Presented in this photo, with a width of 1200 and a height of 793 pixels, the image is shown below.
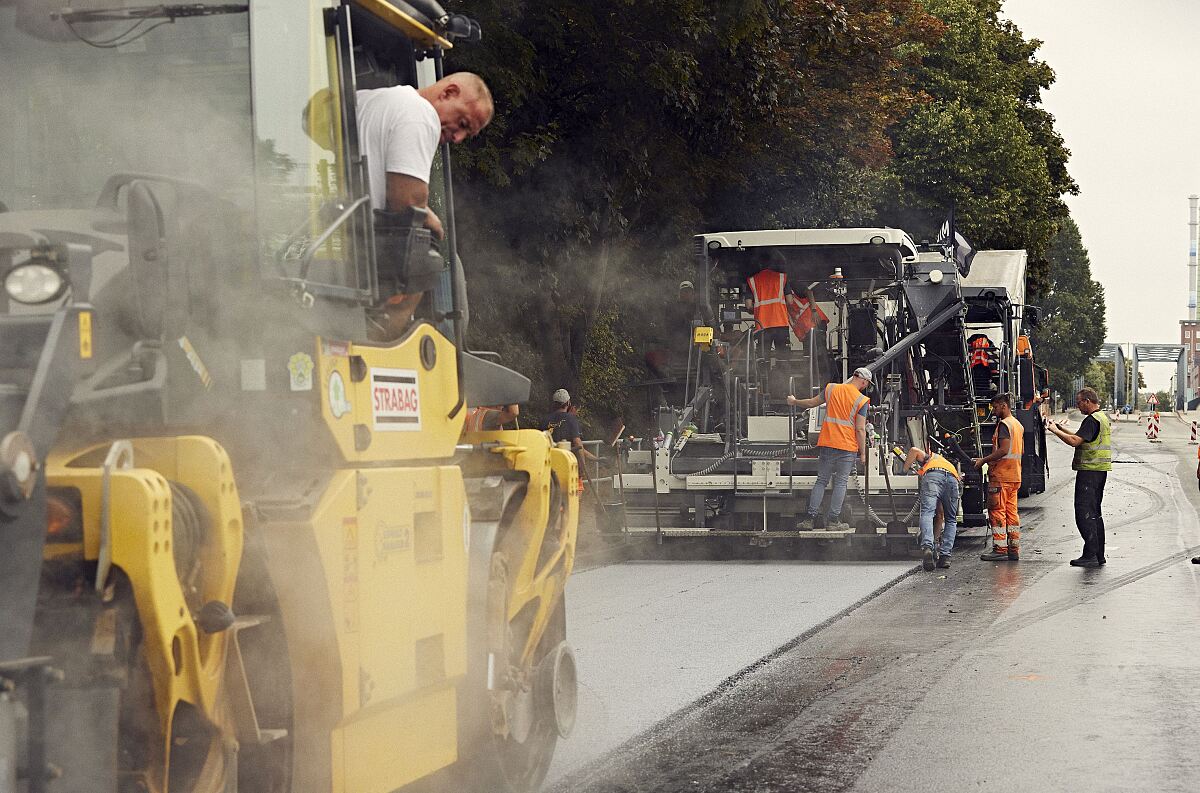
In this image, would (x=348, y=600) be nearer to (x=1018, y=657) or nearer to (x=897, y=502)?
(x=1018, y=657)

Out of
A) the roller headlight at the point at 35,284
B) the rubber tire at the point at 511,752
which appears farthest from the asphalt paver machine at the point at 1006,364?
the roller headlight at the point at 35,284

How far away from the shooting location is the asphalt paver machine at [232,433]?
3506 mm

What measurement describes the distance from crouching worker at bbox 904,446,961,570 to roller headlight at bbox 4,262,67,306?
11.7m

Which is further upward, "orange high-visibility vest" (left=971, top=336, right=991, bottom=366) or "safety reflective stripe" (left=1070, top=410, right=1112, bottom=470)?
"orange high-visibility vest" (left=971, top=336, right=991, bottom=366)

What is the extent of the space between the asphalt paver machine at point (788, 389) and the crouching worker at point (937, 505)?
368 millimetres

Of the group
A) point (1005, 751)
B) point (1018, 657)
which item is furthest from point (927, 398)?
point (1005, 751)

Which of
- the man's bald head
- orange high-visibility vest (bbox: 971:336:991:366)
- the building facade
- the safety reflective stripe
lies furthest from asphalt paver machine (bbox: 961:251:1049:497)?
the building facade

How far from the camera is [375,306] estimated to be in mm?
4883

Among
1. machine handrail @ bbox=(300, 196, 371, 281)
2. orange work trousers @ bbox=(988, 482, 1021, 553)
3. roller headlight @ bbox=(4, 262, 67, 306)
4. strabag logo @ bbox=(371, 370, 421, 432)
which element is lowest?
orange work trousers @ bbox=(988, 482, 1021, 553)

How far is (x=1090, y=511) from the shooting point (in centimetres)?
1472

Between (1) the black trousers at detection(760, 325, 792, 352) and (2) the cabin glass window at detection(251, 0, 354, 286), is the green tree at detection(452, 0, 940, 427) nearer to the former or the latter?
(1) the black trousers at detection(760, 325, 792, 352)

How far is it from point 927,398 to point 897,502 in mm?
2483

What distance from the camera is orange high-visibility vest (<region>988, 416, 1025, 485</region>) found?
49.8 ft

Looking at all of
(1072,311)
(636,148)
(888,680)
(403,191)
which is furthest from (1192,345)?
(403,191)
